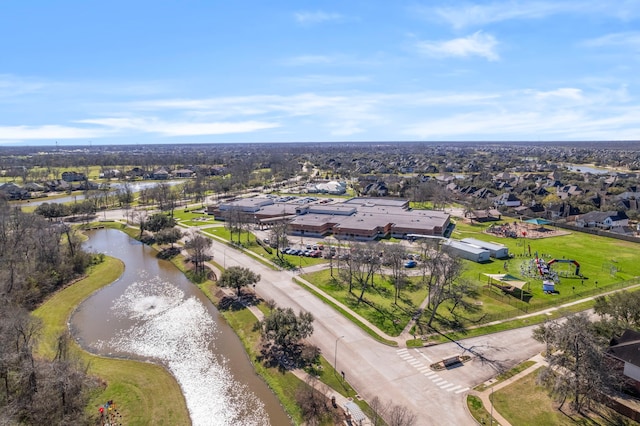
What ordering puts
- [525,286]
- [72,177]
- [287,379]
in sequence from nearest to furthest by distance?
[287,379] → [525,286] → [72,177]

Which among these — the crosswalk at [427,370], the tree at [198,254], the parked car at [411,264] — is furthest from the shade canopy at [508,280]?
the tree at [198,254]

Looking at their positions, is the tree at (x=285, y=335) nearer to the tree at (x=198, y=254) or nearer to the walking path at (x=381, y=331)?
the walking path at (x=381, y=331)

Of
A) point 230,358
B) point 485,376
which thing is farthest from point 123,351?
point 485,376

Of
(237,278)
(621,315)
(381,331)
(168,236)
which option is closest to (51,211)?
(168,236)

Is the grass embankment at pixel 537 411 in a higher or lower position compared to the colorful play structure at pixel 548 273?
lower

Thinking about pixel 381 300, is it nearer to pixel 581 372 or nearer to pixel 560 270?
pixel 581 372
